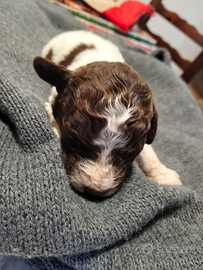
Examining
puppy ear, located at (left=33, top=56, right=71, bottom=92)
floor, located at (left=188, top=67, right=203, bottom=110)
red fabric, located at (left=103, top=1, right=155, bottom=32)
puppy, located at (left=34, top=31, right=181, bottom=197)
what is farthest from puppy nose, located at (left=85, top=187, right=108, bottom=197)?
floor, located at (left=188, top=67, right=203, bottom=110)

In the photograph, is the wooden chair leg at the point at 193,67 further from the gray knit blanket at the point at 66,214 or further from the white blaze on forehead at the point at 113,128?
the white blaze on forehead at the point at 113,128

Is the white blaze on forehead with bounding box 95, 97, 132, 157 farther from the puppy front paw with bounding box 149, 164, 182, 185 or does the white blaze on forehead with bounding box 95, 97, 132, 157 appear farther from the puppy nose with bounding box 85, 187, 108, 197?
the puppy front paw with bounding box 149, 164, 182, 185

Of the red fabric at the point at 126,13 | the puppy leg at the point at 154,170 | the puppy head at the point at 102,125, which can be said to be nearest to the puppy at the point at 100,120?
the puppy head at the point at 102,125

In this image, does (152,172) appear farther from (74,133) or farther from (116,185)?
(74,133)

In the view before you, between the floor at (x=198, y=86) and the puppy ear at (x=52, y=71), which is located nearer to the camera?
the puppy ear at (x=52, y=71)

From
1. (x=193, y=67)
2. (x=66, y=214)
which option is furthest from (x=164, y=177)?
(x=193, y=67)

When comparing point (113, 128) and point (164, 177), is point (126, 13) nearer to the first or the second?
Answer: point (164, 177)

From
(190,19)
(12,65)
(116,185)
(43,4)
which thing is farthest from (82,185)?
(190,19)

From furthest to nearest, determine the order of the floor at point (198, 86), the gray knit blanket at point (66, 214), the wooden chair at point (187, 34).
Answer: the floor at point (198, 86)
the wooden chair at point (187, 34)
the gray knit blanket at point (66, 214)
